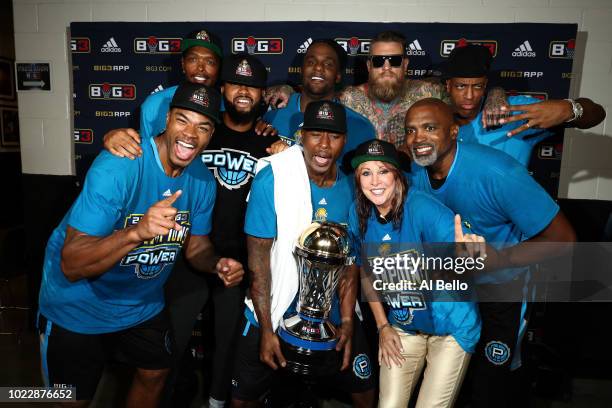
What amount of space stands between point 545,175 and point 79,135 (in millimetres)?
4063

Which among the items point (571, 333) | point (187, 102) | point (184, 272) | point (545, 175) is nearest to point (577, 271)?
point (571, 333)

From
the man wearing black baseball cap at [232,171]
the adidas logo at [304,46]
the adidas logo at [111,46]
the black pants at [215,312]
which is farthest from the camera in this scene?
the adidas logo at [111,46]

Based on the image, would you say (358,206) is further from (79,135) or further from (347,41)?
(79,135)

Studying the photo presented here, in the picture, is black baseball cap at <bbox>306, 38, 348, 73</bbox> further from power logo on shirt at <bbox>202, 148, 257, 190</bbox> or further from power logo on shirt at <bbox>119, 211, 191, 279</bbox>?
power logo on shirt at <bbox>119, 211, 191, 279</bbox>

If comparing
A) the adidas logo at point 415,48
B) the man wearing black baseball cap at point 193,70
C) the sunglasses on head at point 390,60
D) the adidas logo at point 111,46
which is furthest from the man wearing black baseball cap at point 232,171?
the adidas logo at point 111,46

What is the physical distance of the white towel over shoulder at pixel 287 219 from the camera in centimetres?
213

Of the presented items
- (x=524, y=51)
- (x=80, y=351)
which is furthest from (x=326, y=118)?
(x=524, y=51)

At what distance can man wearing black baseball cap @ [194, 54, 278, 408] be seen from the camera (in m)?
2.53

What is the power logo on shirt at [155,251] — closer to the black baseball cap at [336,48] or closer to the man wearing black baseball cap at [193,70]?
the man wearing black baseball cap at [193,70]

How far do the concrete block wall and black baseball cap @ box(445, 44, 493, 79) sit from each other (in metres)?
1.18

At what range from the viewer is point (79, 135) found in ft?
12.7

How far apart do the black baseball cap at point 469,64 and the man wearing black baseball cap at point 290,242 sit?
84 centimetres

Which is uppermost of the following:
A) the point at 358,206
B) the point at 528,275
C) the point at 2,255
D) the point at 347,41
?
the point at 347,41

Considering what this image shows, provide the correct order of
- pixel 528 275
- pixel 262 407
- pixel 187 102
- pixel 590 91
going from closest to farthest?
1. pixel 187 102
2. pixel 528 275
3. pixel 262 407
4. pixel 590 91
